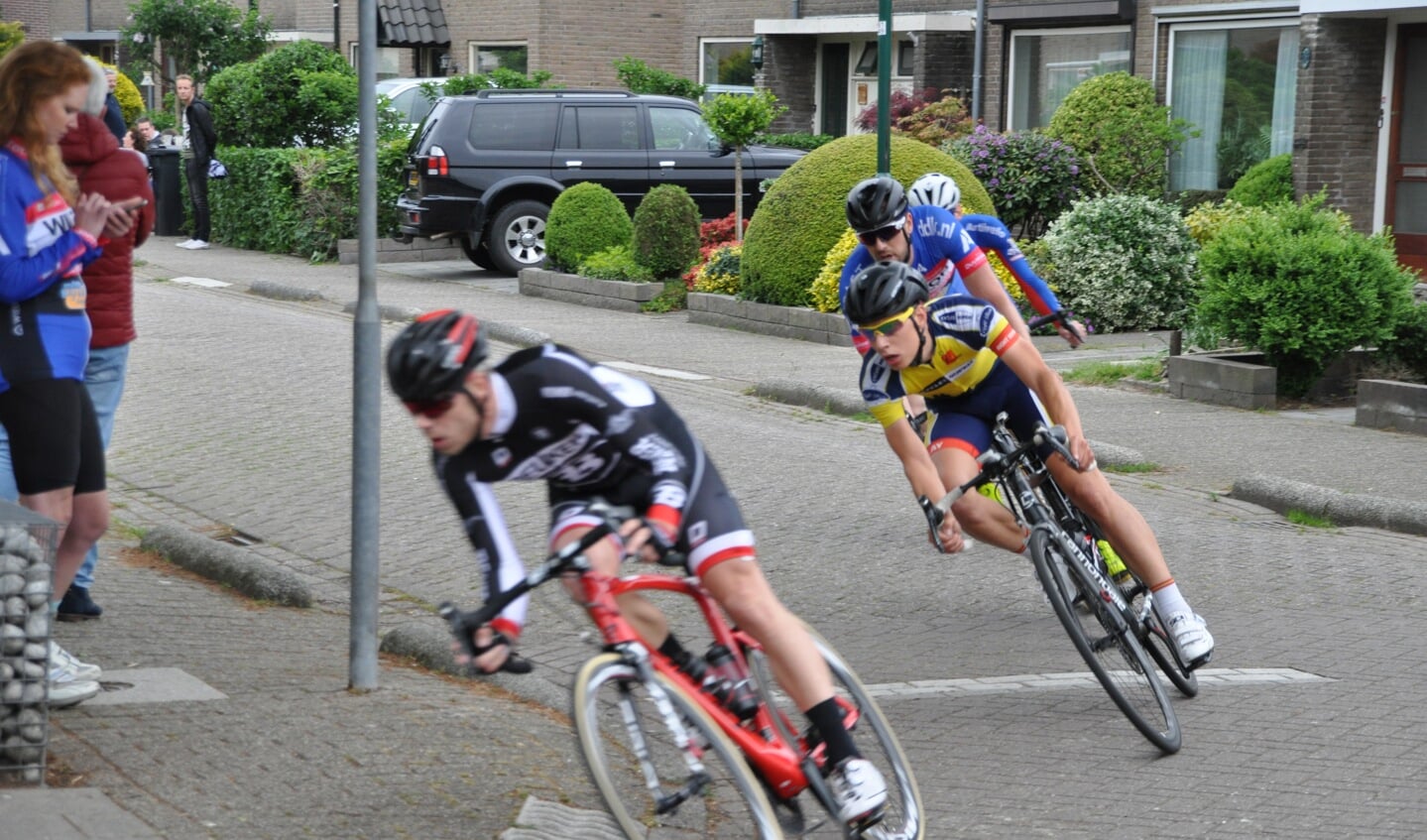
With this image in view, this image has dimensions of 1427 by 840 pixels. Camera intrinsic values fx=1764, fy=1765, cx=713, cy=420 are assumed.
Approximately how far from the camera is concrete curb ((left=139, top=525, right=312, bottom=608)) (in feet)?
23.9

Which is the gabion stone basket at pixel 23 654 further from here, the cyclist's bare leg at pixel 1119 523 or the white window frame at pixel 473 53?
the white window frame at pixel 473 53

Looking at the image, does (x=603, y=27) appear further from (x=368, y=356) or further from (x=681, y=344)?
(x=368, y=356)

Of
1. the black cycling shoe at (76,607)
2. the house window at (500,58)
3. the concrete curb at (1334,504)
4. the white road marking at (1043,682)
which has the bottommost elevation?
the white road marking at (1043,682)

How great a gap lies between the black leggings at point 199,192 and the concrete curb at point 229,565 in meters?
16.3

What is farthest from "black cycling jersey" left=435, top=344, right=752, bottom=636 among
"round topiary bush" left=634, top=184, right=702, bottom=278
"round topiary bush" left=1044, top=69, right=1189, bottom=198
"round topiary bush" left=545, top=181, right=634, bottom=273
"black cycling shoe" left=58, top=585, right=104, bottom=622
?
"round topiary bush" left=1044, top=69, right=1189, bottom=198

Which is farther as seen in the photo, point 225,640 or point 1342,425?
point 1342,425

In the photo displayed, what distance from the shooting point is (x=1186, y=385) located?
12148mm

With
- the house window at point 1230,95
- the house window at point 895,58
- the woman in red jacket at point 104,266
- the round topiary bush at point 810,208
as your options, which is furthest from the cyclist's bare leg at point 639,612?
the house window at point 895,58

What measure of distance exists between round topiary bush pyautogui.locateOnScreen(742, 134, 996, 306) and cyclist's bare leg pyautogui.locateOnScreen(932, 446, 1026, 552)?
28.5 feet

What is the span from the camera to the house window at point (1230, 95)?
70.1 feet


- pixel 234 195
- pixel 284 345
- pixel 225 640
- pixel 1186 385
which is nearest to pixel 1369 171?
pixel 1186 385

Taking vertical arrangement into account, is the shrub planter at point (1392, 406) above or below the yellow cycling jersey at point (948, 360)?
below

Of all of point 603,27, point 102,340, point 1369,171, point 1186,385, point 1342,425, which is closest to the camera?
point 102,340

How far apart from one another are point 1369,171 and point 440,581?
48.1 ft
